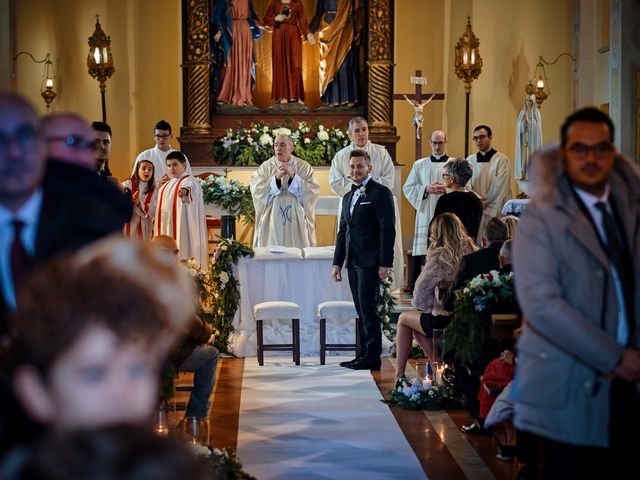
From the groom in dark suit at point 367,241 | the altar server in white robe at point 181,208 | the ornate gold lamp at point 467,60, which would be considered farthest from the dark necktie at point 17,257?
the ornate gold lamp at point 467,60

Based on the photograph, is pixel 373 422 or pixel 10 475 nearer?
pixel 10 475

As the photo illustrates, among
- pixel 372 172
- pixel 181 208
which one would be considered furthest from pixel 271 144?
pixel 181 208

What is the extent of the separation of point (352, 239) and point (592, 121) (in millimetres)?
6134

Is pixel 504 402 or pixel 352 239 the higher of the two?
pixel 352 239

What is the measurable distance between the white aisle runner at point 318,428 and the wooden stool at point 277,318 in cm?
16

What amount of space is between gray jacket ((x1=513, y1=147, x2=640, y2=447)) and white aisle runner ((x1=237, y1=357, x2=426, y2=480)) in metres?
2.78

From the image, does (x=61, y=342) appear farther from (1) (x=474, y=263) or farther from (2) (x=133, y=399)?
(1) (x=474, y=263)

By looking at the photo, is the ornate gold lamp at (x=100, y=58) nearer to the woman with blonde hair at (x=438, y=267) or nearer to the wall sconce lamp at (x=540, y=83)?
the wall sconce lamp at (x=540, y=83)

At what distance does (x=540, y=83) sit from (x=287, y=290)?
5633mm

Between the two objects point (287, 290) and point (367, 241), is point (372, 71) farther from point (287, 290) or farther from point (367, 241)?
point (367, 241)

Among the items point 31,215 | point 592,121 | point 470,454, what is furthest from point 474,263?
point 31,215

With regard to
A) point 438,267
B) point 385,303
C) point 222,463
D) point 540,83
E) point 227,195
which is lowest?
point 222,463

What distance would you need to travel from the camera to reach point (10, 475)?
1756 millimetres

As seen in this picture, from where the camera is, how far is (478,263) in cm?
739
